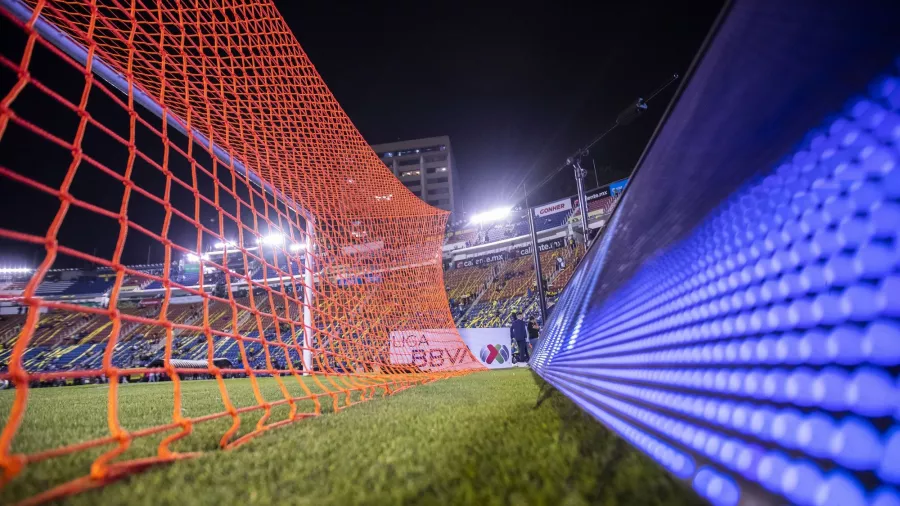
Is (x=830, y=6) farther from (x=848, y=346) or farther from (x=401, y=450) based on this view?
(x=401, y=450)

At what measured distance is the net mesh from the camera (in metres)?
1.18

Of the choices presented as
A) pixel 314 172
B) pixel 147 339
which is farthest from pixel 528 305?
pixel 147 339

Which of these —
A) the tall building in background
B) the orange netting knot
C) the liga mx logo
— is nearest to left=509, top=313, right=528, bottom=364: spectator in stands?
the liga mx logo

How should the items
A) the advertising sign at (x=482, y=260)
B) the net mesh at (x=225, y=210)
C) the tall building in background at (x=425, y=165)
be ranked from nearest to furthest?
the net mesh at (x=225, y=210)
the advertising sign at (x=482, y=260)
the tall building in background at (x=425, y=165)

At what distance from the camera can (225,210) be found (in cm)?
380

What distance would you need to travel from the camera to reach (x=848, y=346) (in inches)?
22.7

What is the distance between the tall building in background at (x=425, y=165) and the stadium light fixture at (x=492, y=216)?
71.2ft

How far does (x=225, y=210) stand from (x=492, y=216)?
1984 centimetres

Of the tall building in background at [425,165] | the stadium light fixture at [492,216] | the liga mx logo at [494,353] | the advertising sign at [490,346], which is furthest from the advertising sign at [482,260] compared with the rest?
the tall building in background at [425,165]

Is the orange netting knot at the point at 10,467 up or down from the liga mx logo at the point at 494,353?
up

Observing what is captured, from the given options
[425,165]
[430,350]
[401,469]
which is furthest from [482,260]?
[425,165]

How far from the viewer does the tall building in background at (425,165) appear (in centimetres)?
4566

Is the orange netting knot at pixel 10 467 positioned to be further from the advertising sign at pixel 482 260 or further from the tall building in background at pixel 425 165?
the tall building in background at pixel 425 165

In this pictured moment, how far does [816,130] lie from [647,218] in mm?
592
